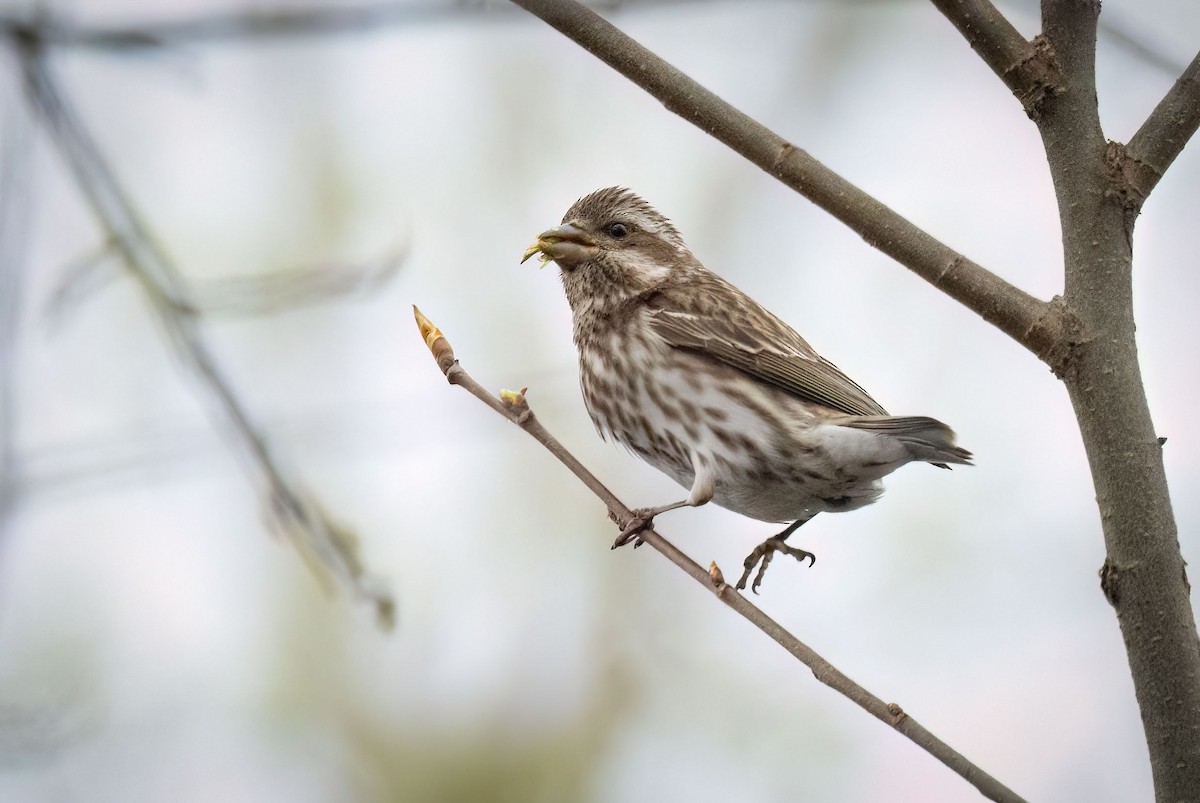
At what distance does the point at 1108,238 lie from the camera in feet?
10.1

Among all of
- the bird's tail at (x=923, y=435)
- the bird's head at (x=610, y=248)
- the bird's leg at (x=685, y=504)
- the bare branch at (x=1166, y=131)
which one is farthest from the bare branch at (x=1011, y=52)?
the bird's head at (x=610, y=248)

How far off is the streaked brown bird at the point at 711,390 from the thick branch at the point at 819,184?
114 centimetres

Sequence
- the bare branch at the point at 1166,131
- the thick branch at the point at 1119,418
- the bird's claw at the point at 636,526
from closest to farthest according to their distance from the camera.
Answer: the thick branch at the point at 1119,418 → the bare branch at the point at 1166,131 → the bird's claw at the point at 636,526

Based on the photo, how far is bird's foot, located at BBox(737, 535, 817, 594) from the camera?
507cm

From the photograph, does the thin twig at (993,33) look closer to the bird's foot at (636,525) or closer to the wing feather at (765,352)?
the bird's foot at (636,525)

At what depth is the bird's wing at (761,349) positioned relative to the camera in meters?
5.10

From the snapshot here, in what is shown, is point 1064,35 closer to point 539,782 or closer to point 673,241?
point 673,241

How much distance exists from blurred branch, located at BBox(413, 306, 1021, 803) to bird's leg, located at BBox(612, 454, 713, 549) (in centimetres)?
15

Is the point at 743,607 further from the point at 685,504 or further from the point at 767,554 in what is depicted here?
the point at 767,554

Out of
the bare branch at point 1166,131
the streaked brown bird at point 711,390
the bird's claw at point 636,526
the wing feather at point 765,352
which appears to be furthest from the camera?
the wing feather at point 765,352

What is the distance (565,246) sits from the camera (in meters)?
5.67

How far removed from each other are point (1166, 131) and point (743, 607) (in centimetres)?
158

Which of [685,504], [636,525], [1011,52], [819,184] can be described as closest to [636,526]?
[636,525]

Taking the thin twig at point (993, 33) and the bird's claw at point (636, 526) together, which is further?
the bird's claw at point (636, 526)
